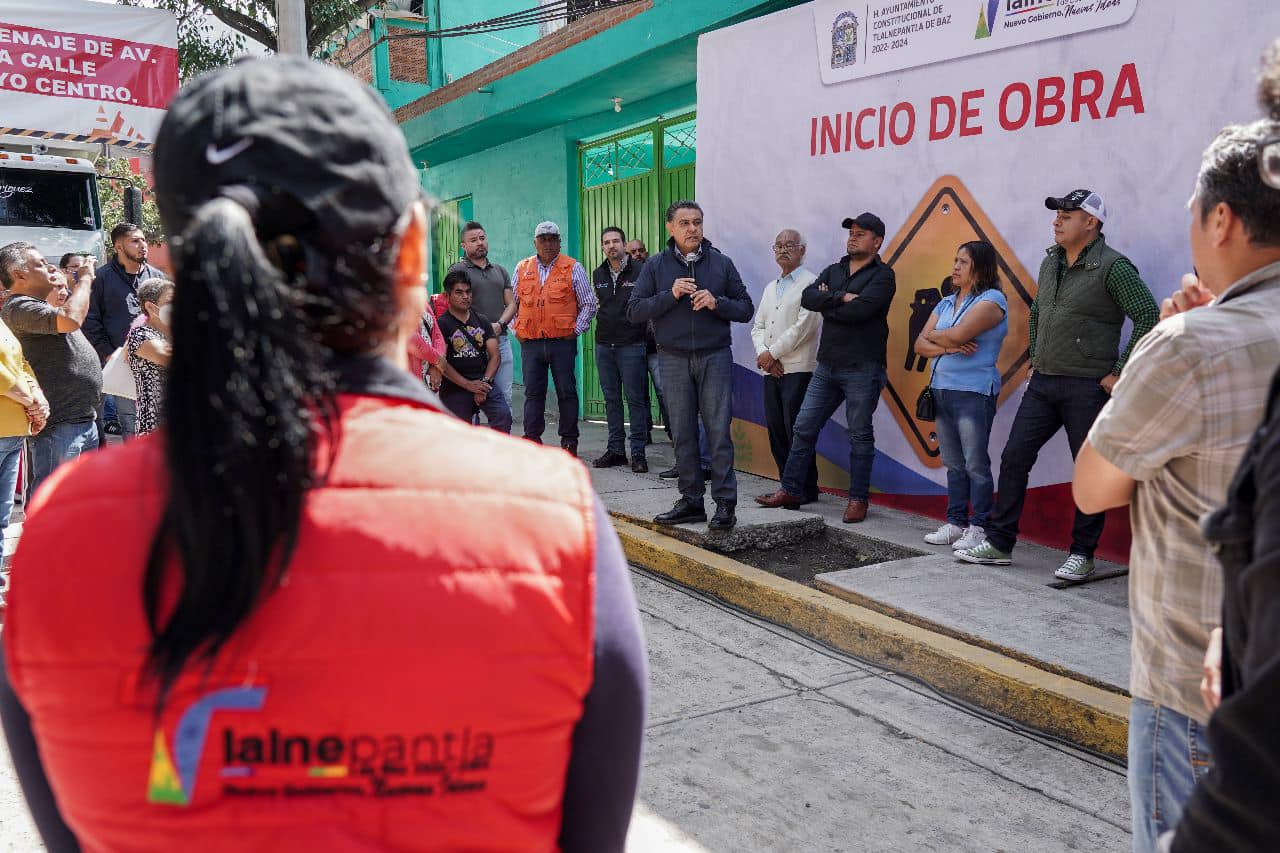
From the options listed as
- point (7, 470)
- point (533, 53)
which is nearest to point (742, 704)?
point (7, 470)

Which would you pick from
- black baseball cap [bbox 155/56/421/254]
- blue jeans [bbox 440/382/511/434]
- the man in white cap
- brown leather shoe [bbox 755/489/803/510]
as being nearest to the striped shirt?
the man in white cap

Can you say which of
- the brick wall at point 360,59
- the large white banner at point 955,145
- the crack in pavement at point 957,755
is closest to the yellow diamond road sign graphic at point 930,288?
the large white banner at point 955,145

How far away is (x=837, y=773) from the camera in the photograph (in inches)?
136

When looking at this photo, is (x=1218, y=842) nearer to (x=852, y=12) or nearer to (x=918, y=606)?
(x=918, y=606)

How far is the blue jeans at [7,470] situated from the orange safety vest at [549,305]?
401 centimetres

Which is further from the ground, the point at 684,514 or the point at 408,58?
the point at 408,58

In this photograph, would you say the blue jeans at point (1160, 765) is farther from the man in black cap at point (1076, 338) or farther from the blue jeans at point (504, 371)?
the blue jeans at point (504, 371)

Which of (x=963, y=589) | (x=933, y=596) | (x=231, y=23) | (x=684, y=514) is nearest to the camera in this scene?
(x=933, y=596)

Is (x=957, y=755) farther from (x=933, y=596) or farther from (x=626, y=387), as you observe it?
(x=626, y=387)

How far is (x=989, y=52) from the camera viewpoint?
19.7ft

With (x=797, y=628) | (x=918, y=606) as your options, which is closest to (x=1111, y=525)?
(x=918, y=606)

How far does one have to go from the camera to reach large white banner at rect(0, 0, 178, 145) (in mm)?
10602

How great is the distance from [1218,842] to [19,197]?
11.9m

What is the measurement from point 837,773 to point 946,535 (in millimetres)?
2759
